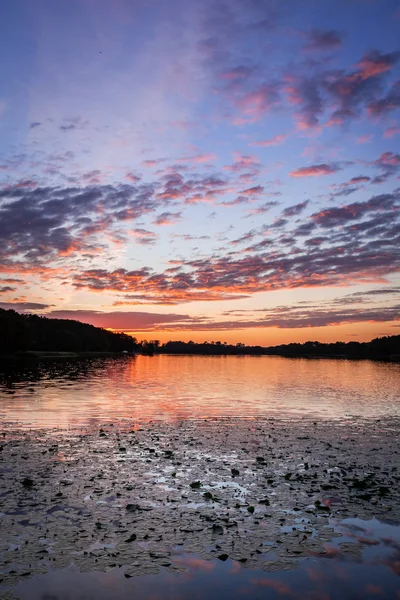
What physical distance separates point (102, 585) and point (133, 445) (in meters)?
14.9

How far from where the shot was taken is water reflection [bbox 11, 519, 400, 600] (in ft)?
33.1

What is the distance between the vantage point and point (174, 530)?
1322 centimetres

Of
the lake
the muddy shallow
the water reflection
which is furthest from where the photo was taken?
the muddy shallow

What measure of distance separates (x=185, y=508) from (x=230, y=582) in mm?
4516

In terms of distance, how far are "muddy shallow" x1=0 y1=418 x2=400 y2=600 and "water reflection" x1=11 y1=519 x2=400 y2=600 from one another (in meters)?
0.05

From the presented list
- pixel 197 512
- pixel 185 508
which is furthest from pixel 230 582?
pixel 185 508

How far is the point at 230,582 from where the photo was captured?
1067 cm

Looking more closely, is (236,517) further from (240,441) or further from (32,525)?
(240,441)

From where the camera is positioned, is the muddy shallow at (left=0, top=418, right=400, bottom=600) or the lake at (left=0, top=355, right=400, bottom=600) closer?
the lake at (left=0, top=355, right=400, bottom=600)

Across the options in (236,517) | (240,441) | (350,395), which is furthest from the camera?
(350,395)

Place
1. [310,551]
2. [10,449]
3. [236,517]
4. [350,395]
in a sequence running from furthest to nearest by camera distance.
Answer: [350,395]
[10,449]
[236,517]
[310,551]

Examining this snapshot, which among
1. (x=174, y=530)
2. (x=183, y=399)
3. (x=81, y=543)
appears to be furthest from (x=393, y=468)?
(x=183, y=399)

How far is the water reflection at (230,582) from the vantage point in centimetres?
1010

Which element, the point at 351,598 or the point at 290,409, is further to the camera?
the point at 290,409
